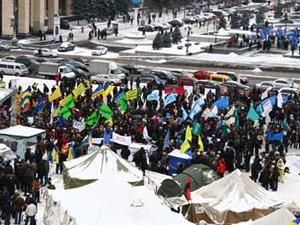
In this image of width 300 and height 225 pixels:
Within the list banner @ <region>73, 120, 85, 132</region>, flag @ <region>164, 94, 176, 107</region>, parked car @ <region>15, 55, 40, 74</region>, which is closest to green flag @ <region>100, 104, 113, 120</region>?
banner @ <region>73, 120, 85, 132</region>

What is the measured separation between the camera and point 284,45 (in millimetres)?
64250

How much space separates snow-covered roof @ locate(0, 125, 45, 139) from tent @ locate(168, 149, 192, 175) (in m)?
4.76

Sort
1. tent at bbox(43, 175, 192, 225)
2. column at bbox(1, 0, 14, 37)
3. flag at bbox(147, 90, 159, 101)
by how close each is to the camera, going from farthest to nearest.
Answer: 1. column at bbox(1, 0, 14, 37)
2. flag at bbox(147, 90, 159, 101)
3. tent at bbox(43, 175, 192, 225)

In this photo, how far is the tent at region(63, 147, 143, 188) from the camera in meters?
21.2

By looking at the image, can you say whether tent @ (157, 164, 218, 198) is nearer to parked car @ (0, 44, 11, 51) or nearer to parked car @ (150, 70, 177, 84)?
parked car @ (150, 70, 177, 84)

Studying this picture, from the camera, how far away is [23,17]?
66.2 meters

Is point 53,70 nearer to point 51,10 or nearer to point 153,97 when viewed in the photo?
point 153,97

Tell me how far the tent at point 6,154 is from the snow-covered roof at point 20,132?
1.45m

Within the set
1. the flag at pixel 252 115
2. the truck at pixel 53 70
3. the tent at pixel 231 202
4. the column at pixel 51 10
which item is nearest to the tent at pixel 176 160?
the tent at pixel 231 202

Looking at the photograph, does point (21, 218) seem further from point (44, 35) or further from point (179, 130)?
point (44, 35)

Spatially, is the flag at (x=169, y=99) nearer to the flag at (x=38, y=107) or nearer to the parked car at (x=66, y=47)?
the flag at (x=38, y=107)

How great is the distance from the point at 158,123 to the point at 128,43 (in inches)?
1499

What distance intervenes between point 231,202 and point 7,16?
47.5 metres

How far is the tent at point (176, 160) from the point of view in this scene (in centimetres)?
2399
